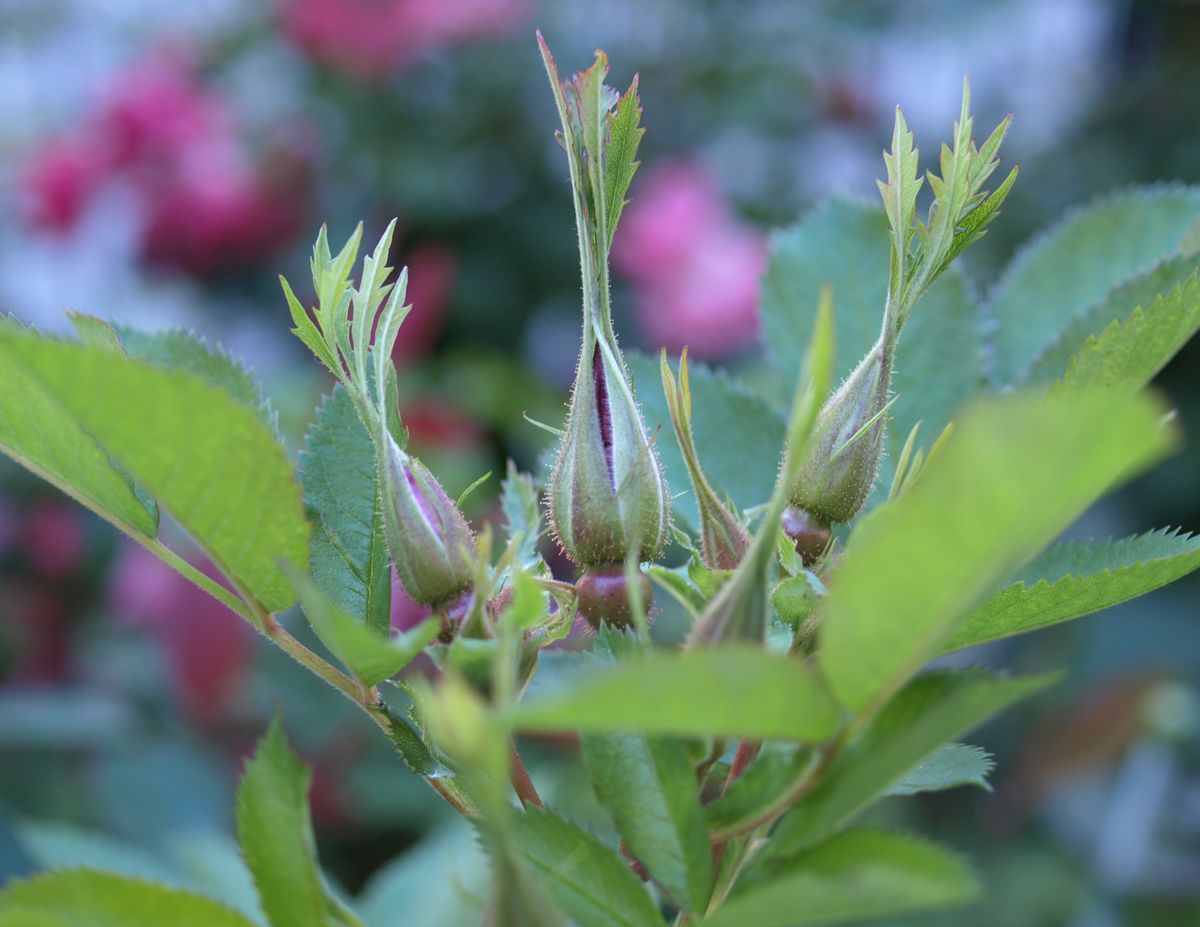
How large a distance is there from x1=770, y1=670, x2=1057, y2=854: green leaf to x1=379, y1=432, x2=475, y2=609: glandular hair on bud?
0.11 m

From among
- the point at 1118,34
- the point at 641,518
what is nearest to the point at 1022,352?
the point at 641,518

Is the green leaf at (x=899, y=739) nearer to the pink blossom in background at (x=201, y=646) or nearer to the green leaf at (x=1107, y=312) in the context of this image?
the green leaf at (x=1107, y=312)

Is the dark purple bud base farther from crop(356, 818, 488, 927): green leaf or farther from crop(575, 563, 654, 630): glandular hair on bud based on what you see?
crop(356, 818, 488, 927): green leaf

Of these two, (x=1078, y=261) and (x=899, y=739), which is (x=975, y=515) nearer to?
(x=899, y=739)

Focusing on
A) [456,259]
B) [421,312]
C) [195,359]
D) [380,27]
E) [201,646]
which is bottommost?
[195,359]

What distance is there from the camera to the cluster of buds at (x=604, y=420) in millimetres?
342

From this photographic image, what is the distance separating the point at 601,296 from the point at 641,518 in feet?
0.20

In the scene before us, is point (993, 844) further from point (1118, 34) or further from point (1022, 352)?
point (1118, 34)

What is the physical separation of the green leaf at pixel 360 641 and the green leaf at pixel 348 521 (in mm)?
58

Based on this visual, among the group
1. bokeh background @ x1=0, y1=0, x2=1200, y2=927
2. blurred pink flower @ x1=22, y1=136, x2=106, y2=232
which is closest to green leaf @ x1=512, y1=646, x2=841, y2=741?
bokeh background @ x1=0, y1=0, x2=1200, y2=927

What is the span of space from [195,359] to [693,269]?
1.31 meters

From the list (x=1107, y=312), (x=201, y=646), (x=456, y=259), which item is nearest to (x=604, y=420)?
(x=1107, y=312)

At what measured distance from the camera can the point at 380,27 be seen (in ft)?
6.23

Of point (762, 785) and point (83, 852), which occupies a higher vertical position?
point (83, 852)
